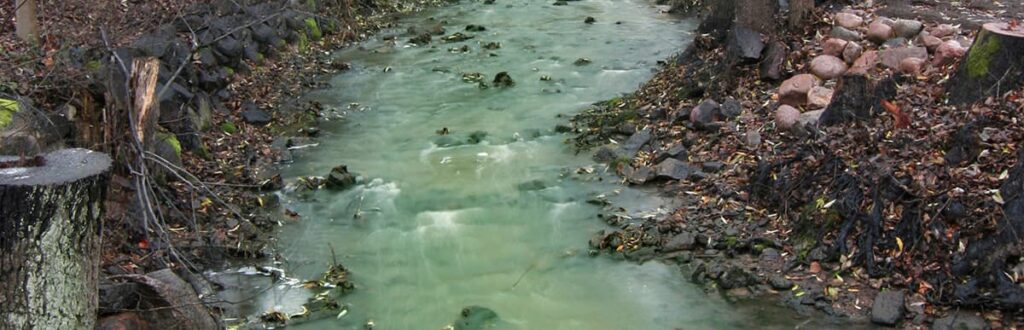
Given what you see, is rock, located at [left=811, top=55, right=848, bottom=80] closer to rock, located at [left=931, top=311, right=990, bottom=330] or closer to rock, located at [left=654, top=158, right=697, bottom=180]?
rock, located at [left=654, top=158, right=697, bottom=180]

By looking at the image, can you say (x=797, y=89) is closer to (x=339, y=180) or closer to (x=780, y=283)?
(x=780, y=283)

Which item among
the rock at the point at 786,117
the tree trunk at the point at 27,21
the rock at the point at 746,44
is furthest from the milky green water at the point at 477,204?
the tree trunk at the point at 27,21

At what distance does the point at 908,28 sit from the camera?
7.92m

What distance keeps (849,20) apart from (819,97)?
1.30m

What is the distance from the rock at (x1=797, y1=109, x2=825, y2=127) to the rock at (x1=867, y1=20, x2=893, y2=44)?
115cm

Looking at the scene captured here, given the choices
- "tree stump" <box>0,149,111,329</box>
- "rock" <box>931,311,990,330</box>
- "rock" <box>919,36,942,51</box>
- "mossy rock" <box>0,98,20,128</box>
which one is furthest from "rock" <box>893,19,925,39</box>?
"mossy rock" <box>0,98,20,128</box>

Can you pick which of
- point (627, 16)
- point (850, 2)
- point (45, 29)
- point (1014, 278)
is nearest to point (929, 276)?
point (1014, 278)

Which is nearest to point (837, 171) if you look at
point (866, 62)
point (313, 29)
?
point (866, 62)

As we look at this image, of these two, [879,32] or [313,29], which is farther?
[313,29]

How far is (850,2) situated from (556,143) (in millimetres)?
3280

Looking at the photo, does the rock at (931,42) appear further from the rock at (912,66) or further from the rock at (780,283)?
the rock at (780,283)

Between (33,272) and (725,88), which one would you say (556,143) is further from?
(33,272)

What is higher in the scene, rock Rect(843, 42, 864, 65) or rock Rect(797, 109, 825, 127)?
rock Rect(843, 42, 864, 65)

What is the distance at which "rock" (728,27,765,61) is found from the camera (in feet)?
28.2
